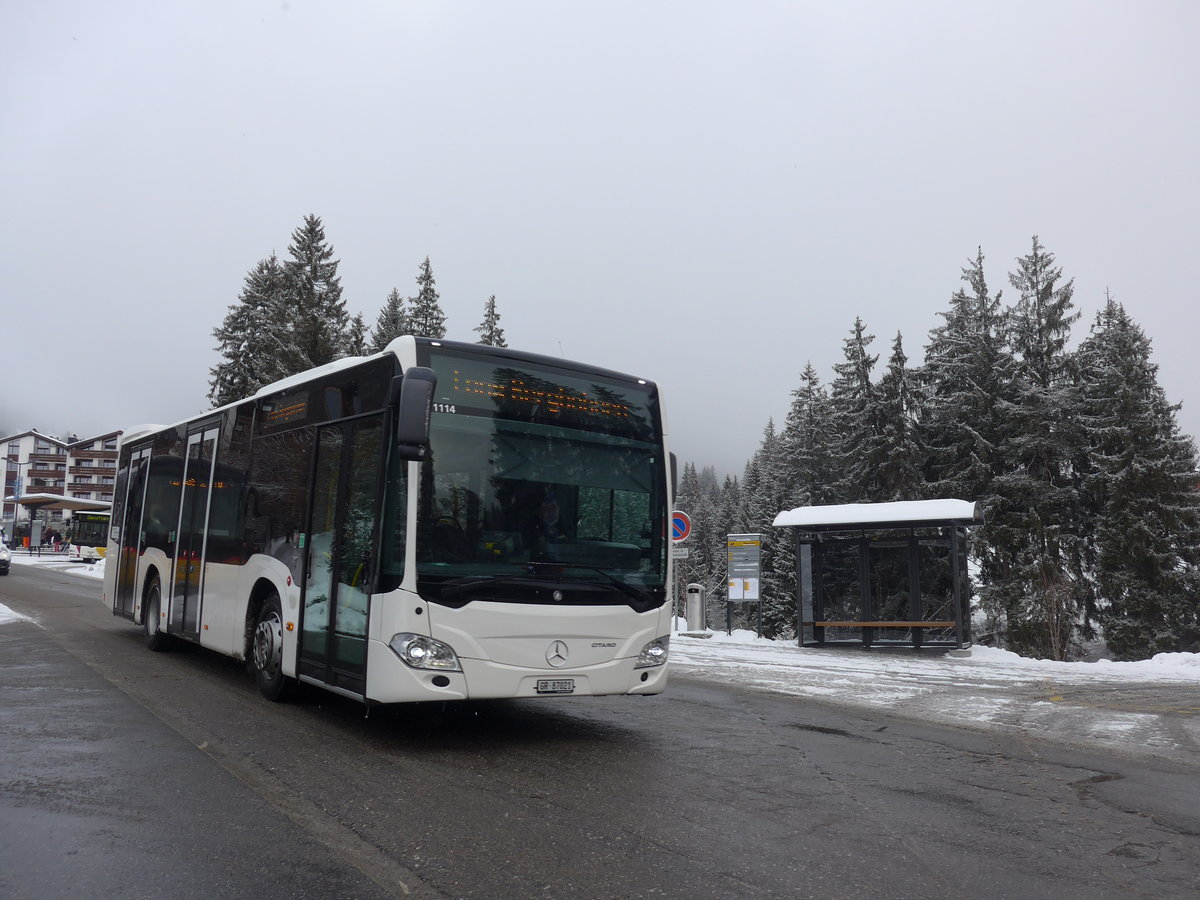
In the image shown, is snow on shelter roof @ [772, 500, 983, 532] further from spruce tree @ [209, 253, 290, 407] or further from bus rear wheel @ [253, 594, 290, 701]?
spruce tree @ [209, 253, 290, 407]

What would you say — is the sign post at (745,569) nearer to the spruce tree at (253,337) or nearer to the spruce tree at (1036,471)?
the spruce tree at (1036,471)

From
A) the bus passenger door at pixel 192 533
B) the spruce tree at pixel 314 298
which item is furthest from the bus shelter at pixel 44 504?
the bus passenger door at pixel 192 533

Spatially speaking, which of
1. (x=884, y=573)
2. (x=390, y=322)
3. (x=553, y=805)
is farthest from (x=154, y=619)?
(x=390, y=322)

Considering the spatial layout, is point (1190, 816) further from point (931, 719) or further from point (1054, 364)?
point (1054, 364)

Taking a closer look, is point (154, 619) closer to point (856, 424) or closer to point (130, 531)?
point (130, 531)

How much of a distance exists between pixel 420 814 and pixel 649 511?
10.9 feet

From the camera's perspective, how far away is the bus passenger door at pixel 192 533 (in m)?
10.8

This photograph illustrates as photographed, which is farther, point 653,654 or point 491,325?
point 491,325

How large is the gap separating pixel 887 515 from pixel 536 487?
11820 mm

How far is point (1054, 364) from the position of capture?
1683 inches

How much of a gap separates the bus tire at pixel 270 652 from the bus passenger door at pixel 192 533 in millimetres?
2222

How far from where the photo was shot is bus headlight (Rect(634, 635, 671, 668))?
24.4 ft

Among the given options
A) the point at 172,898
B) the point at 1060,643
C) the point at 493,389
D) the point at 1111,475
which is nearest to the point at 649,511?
the point at 493,389

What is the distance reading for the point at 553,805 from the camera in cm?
533
